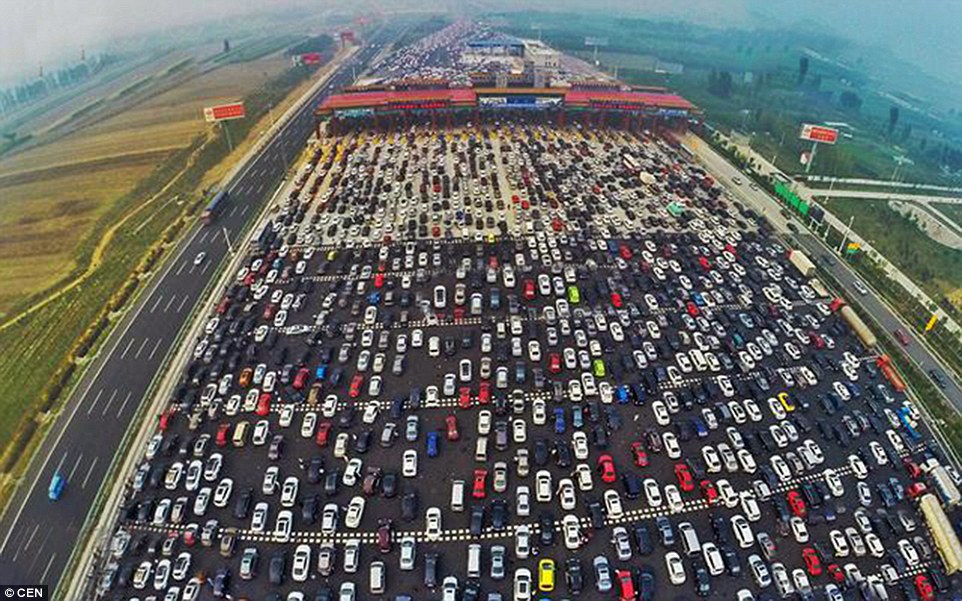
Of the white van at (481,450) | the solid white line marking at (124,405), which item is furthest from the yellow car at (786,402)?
the solid white line marking at (124,405)

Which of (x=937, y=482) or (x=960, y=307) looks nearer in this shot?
(x=937, y=482)

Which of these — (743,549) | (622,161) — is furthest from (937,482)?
(622,161)

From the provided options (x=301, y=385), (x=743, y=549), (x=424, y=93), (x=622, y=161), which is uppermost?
(x=424, y=93)

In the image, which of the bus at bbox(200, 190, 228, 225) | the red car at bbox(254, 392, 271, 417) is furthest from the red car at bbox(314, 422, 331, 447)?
the bus at bbox(200, 190, 228, 225)

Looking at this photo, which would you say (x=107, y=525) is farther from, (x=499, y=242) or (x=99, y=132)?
(x=99, y=132)

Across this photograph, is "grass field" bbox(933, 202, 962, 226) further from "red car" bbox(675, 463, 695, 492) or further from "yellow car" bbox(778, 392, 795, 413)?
"red car" bbox(675, 463, 695, 492)

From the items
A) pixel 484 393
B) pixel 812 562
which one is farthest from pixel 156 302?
pixel 812 562

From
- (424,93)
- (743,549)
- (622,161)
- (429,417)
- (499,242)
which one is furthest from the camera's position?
(424,93)
